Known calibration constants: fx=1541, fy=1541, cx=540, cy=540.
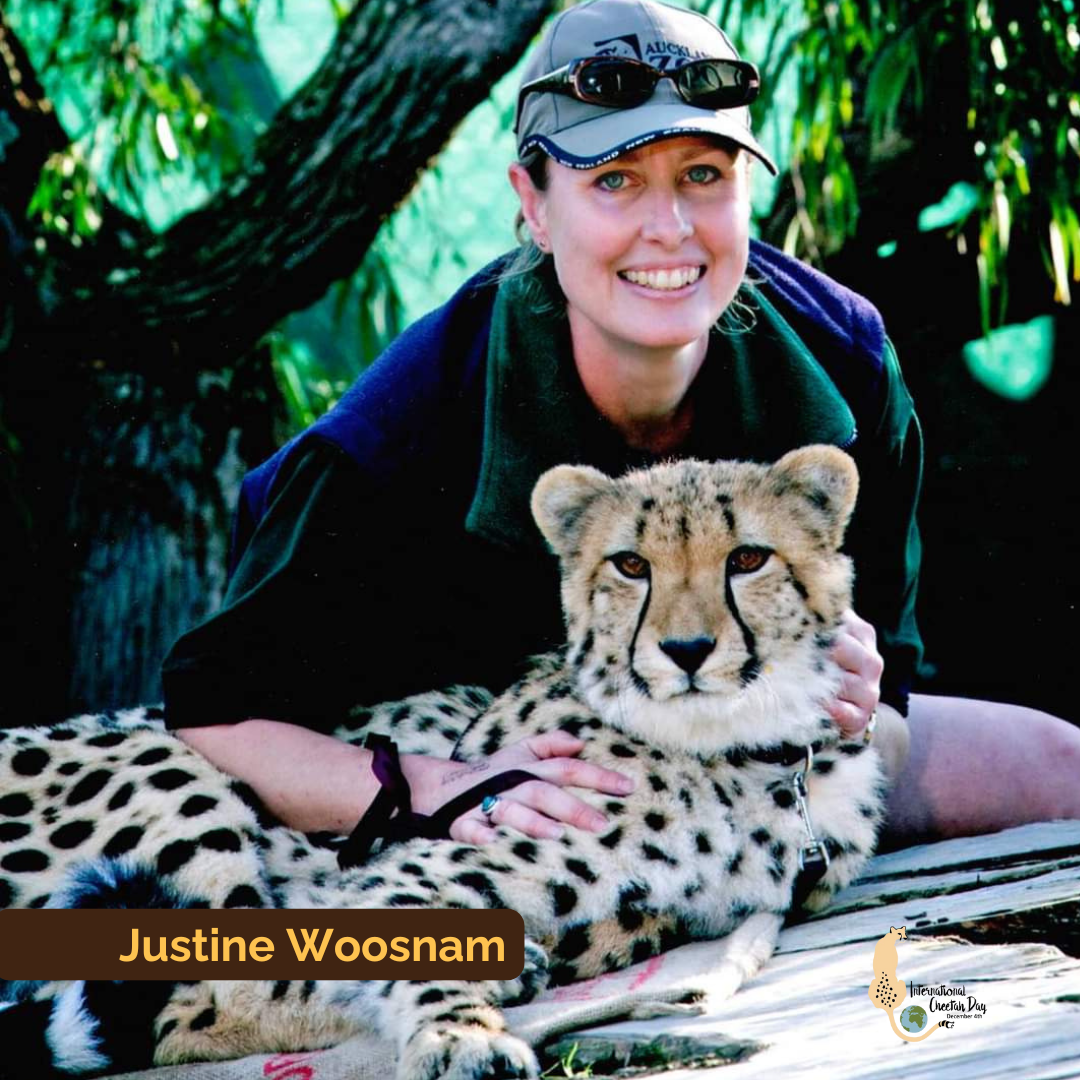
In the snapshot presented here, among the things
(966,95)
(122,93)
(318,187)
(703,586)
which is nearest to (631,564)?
(703,586)

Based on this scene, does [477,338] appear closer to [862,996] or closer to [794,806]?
[794,806]

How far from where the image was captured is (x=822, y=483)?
1687mm

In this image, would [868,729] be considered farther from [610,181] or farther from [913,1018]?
[610,181]

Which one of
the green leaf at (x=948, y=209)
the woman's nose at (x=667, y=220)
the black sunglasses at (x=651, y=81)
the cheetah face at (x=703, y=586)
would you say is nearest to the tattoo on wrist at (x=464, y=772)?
the cheetah face at (x=703, y=586)

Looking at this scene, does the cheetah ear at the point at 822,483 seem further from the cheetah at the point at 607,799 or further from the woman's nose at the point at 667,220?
the woman's nose at the point at 667,220

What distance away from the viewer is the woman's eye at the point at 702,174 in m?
1.68

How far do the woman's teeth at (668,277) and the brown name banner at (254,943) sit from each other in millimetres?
687

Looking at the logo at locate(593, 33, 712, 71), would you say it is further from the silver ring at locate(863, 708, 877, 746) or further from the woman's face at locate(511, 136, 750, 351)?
the silver ring at locate(863, 708, 877, 746)

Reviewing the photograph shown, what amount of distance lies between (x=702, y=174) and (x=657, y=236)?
100 millimetres

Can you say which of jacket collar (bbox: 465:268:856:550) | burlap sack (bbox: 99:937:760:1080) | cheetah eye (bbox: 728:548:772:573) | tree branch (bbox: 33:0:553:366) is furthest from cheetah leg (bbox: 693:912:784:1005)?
tree branch (bbox: 33:0:553:366)

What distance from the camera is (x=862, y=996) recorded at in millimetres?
1364

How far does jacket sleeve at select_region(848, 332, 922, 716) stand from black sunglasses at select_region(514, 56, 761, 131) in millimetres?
408

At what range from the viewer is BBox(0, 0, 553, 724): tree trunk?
287 centimetres

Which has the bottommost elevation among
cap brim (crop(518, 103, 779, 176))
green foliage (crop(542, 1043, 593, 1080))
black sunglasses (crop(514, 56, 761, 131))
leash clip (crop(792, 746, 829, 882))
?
green foliage (crop(542, 1043, 593, 1080))
